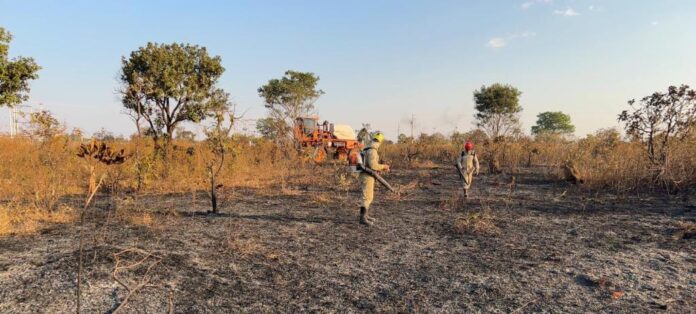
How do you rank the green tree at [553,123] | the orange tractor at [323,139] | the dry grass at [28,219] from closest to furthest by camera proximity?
the dry grass at [28,219]
the orange tractor at [323,139]
the green tree at [553,123]

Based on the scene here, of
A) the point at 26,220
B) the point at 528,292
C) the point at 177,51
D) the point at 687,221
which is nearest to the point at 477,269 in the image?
the point at 528,292

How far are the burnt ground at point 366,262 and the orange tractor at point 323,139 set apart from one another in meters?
11.9

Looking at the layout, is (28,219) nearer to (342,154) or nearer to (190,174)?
(190,174)

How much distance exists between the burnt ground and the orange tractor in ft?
38.9

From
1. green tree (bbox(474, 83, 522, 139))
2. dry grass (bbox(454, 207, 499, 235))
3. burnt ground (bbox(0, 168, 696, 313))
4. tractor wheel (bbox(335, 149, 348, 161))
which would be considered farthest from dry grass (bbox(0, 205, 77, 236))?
green tree (bbox(474, 83, 522, 139))

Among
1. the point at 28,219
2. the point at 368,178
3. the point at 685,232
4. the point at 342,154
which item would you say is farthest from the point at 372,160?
the point at 342,154

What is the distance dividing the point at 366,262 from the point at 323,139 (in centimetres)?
1594

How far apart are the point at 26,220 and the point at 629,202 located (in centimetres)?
1124

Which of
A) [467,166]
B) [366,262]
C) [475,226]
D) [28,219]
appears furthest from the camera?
[467,166]

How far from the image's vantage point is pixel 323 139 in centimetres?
2002

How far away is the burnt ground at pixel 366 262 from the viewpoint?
3.21m

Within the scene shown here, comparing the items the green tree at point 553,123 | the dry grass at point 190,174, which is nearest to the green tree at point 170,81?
the dry grass at point 190,174

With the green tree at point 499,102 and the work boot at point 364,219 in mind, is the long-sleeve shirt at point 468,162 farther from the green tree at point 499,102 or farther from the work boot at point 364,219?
the green tree at point 499,102

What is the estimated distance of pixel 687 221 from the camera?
585 centimetres
